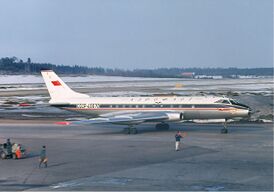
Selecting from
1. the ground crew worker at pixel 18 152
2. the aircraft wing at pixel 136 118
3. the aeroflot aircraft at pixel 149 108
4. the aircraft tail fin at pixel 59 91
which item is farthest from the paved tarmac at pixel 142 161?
the aircraft tail fin at pixel 59 91

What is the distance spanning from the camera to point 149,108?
40969 mm

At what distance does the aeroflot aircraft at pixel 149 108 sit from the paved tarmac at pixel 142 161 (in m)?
1.23

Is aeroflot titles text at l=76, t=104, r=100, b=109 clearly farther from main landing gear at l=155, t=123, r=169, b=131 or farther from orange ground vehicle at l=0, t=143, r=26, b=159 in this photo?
orange ground vehicle at l=0, t=143, r=26, b=159

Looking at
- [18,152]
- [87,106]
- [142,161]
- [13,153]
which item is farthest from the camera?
[87,106]

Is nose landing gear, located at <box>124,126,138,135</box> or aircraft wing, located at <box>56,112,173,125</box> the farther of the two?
nose landing gear, located at <box>124,126,138,135</box>

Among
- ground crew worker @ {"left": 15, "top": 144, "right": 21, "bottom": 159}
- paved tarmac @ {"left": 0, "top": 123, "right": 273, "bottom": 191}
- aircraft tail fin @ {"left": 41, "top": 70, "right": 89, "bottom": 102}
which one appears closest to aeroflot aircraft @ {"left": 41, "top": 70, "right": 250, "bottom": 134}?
aircraft tail fin @ {"left": 41, "top": 70, "right": 89, "bottom": 102}

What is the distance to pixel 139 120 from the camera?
38.2 metres

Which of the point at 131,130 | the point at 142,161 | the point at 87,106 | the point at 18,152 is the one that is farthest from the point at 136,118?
the point at 18,152

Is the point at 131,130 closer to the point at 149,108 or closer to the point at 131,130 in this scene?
the point at 131,130

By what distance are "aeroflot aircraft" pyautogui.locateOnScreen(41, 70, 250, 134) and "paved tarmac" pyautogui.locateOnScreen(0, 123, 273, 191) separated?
1227 millimetres

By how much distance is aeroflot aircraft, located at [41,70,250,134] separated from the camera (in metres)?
39.0

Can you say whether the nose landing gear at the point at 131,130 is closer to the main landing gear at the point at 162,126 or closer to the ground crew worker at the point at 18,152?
the main landing gear at the point at 162,126

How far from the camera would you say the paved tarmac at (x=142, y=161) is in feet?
68.7

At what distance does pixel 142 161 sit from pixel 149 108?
14.7 m
